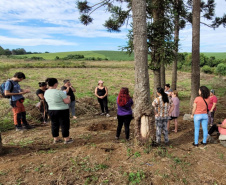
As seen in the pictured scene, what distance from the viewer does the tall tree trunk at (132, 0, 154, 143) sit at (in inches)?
167

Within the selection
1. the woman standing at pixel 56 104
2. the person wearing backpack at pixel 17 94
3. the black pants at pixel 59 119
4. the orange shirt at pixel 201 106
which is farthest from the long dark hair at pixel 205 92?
the person wearing backpack at pixel 17 94

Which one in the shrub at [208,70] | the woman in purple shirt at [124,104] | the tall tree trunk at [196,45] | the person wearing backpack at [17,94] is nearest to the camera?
the woman in purple shirt at [124,104]

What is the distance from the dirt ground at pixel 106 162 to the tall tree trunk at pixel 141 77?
20.5 inches

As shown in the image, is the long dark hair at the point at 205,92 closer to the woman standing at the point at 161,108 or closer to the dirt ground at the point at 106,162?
the woman standing at the point at 161,108

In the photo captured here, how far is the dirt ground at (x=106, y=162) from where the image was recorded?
3309 mm

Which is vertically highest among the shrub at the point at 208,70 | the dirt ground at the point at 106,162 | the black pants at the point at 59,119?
the shrub at the point at 208,70

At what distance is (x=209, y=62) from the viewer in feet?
121

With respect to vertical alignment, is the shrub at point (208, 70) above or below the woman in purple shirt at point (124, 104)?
above

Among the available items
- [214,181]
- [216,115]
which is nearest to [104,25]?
[216,115]

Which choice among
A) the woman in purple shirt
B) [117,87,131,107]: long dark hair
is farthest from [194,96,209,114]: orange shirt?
[117,87,131,107]: long dark hair

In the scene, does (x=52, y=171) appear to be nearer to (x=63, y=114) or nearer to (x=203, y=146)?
(x=63, y=114)

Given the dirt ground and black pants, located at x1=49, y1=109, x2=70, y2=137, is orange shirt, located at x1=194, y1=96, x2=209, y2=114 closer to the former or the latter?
the dirt ground

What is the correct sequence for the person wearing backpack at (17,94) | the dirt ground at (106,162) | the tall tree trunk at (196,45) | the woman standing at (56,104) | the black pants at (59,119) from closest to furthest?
1. the dirt ground at (106,162)
2. the woman standing at (56,104)
3. the black pants at (59,119)
4. the person wearing backpack at (17,94)
5. the tall tree trunk at (196,45)

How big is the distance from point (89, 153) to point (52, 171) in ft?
3.14
